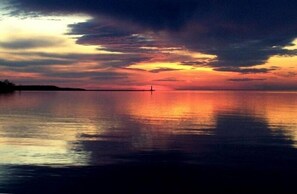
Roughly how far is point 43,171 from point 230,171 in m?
11.7

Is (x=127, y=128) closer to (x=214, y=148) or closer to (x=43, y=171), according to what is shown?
(x=214, y=148)

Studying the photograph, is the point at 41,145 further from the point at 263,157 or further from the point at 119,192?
the point at 263,157

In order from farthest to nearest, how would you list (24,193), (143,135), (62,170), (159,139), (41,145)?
(143,135), (159,139), (41,145), (62,170), (24,193)

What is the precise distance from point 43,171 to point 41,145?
34.5ft

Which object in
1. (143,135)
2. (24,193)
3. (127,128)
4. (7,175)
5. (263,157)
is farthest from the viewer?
(127,128)

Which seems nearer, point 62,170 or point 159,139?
point 62,170

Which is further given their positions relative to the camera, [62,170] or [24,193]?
[62,170]

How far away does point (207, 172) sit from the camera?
23.6 meters

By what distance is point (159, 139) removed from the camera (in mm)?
39062

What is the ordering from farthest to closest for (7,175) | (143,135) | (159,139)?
(143,135) → (159,139) → (7,175)

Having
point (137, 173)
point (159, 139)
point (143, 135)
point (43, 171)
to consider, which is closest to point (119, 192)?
point (137, 173)

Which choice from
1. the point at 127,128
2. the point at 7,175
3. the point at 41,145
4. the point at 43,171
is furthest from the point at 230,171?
the point at 127,128

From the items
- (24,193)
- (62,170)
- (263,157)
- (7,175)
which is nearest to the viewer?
(24,193)

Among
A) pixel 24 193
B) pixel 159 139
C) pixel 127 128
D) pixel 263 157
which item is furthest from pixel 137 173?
pixel 127 128
